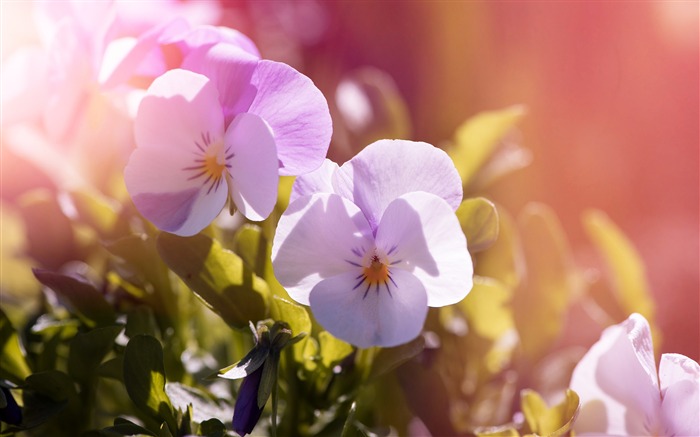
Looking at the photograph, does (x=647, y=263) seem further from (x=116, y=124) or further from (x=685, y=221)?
(x=116, y=124)

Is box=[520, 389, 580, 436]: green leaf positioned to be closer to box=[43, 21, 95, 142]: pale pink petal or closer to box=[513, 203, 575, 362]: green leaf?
box=[513, 203, 575, 362]: green leaf

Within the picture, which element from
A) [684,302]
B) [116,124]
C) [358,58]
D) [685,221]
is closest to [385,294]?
[116,124]

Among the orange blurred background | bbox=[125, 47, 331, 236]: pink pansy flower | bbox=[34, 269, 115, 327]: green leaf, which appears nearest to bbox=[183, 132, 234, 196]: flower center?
bbox=[125, 47, 331, 236]: pink pansy flower

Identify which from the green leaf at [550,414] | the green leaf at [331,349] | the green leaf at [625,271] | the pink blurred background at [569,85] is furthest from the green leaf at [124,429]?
the pink blurred background at [569,85]

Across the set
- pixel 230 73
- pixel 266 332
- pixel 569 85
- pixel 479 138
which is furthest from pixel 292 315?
pixel 569 85

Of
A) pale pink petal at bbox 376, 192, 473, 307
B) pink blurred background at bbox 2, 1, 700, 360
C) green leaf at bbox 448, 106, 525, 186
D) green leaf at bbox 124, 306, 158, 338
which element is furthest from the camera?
pink blurred background at bbox 2, 1, 700, 360

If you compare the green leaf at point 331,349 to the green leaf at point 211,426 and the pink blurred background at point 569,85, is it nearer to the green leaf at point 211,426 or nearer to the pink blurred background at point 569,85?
the green leaf at point 211,426

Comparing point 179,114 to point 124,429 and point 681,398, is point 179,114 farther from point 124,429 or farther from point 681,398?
point 681,398

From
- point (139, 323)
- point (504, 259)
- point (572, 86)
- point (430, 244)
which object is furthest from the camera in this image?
point (572, 86)
